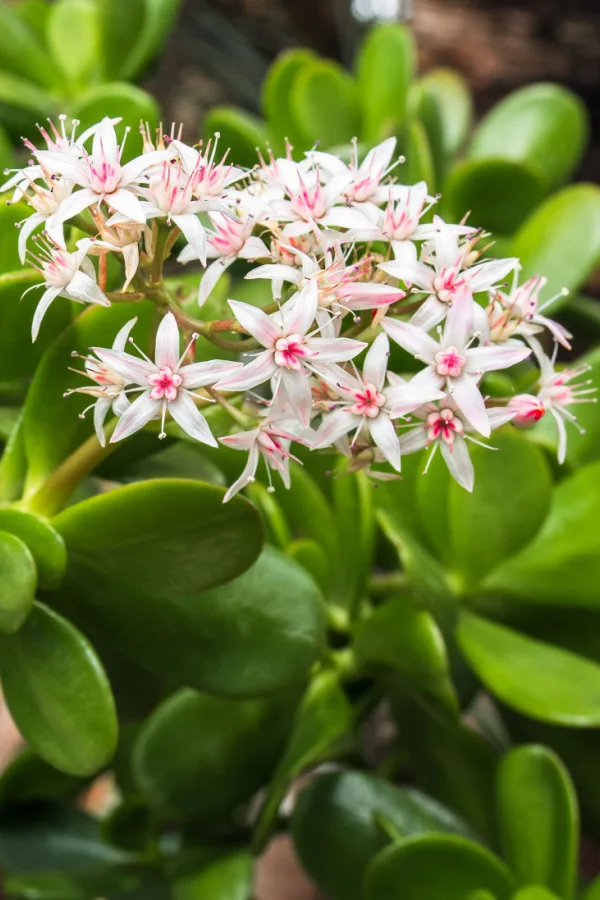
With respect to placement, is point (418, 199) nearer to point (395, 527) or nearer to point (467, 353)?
point (467, 353)

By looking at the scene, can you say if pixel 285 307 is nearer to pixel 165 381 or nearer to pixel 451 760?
pixel 165 381

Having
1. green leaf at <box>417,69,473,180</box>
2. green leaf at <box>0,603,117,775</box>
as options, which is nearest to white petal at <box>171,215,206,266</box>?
green leaf at <box>0,603,117,775</box>

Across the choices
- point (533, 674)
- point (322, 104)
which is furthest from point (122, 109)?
point (533, 674)

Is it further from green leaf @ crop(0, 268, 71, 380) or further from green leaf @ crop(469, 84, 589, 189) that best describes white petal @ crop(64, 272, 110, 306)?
green leaf @ crop(469, 84, 589, 189)

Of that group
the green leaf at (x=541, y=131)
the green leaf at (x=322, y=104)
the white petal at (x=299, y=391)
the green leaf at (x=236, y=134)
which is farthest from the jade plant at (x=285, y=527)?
the green leaf at (x=322, y=104)

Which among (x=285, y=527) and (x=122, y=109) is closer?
(x=285, y=527)

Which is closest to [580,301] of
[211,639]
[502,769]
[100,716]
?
[502,769]

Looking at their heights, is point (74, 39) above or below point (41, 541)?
above
